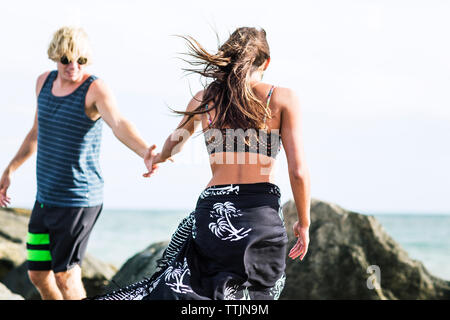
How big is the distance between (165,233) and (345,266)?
83.2 feet

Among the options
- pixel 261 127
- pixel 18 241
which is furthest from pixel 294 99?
pixel 18 241

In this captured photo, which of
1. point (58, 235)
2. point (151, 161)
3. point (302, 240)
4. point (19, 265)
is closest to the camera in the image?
point (302, 240)

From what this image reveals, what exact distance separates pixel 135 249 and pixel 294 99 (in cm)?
2596

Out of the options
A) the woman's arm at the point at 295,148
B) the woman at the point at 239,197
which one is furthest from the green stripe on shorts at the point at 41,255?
the woman's arm at the point at 295,148

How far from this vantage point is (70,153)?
16.6 ft

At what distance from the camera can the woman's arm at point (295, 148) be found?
3.57 m

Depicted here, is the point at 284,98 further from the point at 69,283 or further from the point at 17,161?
the point at 17,161

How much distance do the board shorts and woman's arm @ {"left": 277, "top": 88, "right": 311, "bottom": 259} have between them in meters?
2.35

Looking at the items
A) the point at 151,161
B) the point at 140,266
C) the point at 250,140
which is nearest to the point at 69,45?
the point at 151,161

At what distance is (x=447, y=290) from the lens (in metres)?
7.29

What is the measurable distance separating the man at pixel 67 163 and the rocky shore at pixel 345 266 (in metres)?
1.51

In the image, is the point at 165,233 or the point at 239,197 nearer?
the point at 239,197

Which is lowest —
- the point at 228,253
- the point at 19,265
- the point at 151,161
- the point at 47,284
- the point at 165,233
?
the point at 165,233
